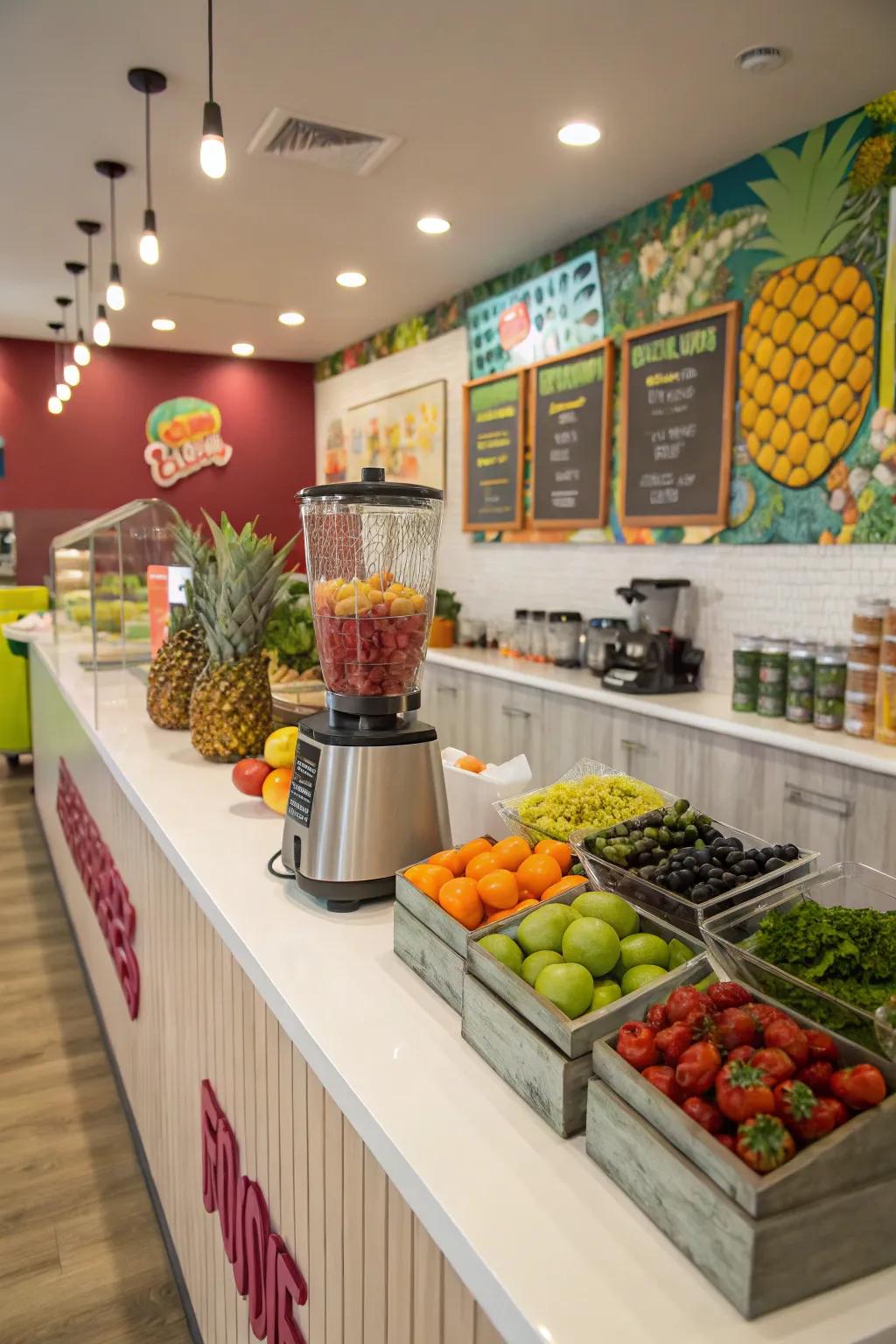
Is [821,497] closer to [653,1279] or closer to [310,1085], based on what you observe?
[310,1085]

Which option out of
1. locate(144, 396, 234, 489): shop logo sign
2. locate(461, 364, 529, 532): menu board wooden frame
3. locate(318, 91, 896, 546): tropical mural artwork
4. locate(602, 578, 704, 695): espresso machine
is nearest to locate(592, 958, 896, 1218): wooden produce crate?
locate(318, 91, 896, 546): tropical mural artwork

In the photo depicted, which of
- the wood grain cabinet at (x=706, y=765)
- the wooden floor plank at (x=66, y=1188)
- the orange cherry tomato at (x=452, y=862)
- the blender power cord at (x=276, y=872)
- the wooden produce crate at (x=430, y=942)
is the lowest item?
the wooden floor plank at (x=66, y=1188)

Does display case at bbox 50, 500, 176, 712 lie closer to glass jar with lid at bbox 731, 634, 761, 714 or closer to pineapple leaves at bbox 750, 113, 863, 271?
glass jar with lid at bbox 731, 634, 761, 714

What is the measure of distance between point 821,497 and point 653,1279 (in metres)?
3.17

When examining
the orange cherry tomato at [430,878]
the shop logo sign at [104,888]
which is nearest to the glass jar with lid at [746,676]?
the shop logo sign at [104,888]

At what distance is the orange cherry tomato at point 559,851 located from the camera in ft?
4.11

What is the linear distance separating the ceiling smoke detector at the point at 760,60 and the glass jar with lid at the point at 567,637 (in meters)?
2.33

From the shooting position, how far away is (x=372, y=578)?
5.06ft

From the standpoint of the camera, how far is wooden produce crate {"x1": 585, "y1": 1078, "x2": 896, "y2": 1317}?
2.18 ft

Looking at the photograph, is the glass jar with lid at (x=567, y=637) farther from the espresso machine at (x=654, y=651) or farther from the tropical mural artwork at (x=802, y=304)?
the tropical mural artwork at (x=802, y=304)

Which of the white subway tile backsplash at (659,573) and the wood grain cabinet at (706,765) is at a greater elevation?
the white subway tile backsplash at (659,573)

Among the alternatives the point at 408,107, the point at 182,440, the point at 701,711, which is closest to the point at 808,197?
the point at 408,107

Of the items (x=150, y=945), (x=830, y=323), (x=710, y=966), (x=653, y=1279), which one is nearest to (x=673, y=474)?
(x=830, y=323)

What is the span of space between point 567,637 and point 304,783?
130 inches
